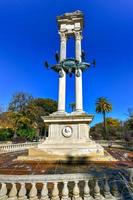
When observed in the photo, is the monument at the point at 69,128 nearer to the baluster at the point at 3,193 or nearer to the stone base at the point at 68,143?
the stone base at the point at 68,143

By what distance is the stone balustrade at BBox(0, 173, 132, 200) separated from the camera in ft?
13.3

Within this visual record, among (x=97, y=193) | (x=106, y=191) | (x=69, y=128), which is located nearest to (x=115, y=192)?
(x=106, y=191)

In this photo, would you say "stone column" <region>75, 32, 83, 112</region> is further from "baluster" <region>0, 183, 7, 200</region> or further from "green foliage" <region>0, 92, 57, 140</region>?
"green foliage" <region>0, 92, 57, 140</region>

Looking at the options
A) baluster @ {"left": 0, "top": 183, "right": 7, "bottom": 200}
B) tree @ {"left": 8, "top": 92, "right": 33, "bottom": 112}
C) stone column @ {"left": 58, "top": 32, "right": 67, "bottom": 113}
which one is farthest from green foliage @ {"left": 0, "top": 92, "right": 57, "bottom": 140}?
baluster @ {"left": 0, "top": 183, "right": 7, "bottom": 200}

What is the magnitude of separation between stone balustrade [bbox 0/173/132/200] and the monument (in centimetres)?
670

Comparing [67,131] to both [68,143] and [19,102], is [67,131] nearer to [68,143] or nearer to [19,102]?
[68,143]

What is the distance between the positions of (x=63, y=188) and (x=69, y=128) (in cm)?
815

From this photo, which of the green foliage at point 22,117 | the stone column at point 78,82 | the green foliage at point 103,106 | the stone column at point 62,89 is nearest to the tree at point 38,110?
the green foliage at point 22,117

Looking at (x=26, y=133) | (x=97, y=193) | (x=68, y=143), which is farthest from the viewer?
(x=26, y=133)

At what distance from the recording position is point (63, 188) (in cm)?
417

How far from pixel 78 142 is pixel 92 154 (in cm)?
116

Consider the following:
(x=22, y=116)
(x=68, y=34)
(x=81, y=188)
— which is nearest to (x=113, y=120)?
(x=22, y=116)

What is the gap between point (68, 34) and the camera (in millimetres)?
15727

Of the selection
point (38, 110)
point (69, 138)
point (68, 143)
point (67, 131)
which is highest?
point (38, 110)
